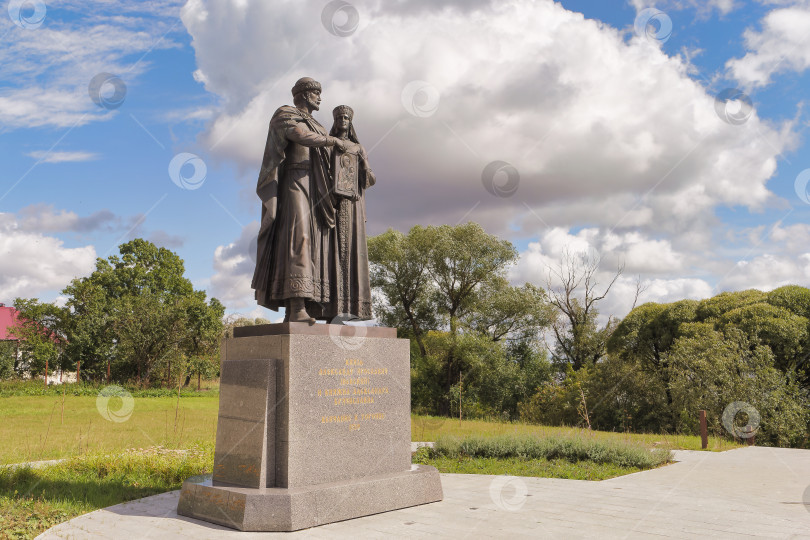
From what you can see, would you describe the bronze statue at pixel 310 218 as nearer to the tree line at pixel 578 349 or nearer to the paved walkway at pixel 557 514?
the paved walkway at pixel 557 514

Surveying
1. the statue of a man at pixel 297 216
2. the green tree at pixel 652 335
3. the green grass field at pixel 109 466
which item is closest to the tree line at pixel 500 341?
the green tree at pixel 652 335

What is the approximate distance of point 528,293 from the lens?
27.3 metres

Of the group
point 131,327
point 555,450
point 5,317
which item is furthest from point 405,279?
point 5,317

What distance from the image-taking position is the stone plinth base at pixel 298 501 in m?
4.96

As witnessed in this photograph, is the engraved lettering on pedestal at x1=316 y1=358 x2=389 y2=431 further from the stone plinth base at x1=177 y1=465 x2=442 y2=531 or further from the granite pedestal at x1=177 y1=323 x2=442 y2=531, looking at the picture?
the stone plinth base at x1=177 y1=465 x2=442 y2=531

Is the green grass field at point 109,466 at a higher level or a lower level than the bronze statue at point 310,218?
lower

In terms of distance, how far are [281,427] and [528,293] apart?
23.0m

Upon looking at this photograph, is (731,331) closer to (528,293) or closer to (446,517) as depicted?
(528,293)

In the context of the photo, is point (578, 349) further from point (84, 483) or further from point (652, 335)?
point (84, 483)

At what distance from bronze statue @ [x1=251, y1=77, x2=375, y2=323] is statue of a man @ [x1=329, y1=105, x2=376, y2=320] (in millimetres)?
11

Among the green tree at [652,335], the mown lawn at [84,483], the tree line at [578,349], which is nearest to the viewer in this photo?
the mown lawn at [84,483]

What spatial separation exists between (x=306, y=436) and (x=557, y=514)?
246 centimetres

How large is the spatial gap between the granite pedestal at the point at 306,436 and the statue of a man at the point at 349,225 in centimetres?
54

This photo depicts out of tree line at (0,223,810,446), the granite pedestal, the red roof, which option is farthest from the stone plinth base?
the red roof
